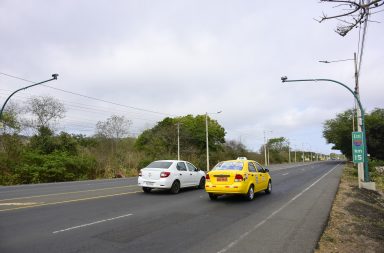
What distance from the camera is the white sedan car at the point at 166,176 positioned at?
1689cm

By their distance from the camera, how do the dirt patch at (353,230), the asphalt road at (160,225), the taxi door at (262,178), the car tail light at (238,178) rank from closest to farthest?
the asphalt road at (160,225)
the dirt patch at (353,230)
the car tail light at (238,178)
the taxi door at (262,178)

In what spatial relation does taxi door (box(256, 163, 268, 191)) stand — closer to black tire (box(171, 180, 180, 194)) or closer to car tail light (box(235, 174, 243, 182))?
car tail light (box(235, 174, 243, 182))

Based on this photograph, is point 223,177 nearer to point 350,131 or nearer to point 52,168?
point 52,168

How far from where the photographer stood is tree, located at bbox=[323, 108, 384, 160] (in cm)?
6831

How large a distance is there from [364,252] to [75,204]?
9423mm

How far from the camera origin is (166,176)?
665 inches

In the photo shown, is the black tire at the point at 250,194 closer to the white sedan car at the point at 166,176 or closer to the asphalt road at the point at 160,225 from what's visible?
the asphalt road at the point at 160,225

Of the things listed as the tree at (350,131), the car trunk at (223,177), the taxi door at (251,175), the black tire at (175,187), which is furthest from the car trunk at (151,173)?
the tree at (350,131)

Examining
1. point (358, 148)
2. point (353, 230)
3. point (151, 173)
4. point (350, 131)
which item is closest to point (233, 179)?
point (151, 173)

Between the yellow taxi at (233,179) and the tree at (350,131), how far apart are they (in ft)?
198

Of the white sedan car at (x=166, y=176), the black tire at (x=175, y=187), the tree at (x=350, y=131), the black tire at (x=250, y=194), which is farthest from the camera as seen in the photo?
the tree at (x=350, y=131)

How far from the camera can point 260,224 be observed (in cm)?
999

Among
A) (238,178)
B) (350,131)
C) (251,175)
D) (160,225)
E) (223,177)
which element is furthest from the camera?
(350,131)

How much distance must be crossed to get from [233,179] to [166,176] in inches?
152
